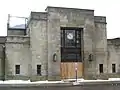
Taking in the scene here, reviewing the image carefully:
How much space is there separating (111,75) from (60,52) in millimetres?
8967

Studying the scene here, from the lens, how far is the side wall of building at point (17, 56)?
42281mm

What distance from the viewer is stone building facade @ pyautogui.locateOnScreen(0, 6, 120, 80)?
139 feet

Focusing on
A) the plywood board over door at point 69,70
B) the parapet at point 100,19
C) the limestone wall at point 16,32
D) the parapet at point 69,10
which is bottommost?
the plywood board over door at point 69,70

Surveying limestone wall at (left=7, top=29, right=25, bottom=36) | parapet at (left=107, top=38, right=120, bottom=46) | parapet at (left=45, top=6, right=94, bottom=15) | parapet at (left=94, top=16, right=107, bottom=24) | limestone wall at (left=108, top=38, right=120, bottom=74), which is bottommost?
limestone wall at (left=108, top=38, right=120, bottom=74)

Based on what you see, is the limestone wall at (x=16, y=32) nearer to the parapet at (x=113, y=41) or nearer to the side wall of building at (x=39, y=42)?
the side wall of building at (x=39, y=42)

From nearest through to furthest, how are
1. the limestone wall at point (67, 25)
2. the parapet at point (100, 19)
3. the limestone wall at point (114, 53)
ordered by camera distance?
the limestone wall at point (67, 25) < the parapet at point (100, 19) < the limestone wall at point (114, 53)

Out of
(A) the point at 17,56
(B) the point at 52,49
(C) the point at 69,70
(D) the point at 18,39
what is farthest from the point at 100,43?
(A) the point at 17,56

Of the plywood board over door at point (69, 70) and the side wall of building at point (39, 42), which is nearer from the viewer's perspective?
the side wall of building at point (39, 42)

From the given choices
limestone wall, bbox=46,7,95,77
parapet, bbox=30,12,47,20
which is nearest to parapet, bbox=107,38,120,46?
limestone wall, bbox=46,7,95,77

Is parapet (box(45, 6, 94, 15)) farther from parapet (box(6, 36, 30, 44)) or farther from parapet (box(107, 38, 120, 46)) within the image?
parapet (box(107, 38, 120, 46))

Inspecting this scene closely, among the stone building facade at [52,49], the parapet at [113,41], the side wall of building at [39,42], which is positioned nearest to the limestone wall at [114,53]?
the parapet at [113,41]

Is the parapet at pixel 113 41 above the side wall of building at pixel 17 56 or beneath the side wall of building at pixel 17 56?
above

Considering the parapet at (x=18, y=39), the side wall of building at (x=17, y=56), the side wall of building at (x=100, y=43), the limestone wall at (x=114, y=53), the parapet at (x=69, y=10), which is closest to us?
the side wall of building at (x=17, y=56)

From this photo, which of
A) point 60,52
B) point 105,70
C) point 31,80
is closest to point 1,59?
point 31,80
